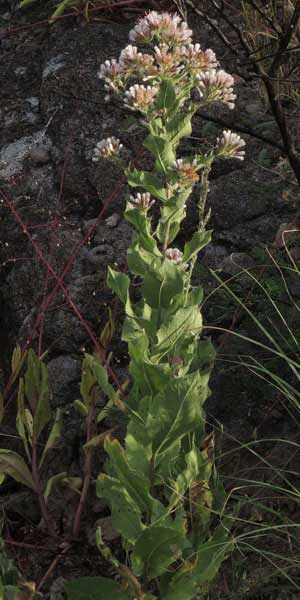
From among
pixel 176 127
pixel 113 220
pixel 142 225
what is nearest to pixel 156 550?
pixel 142 225

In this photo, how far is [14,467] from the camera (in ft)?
7.36

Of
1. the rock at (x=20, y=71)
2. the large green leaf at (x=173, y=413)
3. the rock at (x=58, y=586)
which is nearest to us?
the large green leaf at (x=173, y=413)

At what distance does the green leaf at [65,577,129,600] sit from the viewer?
5.93 feet

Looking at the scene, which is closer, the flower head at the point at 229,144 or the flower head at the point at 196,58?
the flower head at the point at 196,58

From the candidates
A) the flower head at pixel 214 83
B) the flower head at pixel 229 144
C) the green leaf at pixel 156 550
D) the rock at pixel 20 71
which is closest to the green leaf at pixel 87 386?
the green leaf at pixel 156 550

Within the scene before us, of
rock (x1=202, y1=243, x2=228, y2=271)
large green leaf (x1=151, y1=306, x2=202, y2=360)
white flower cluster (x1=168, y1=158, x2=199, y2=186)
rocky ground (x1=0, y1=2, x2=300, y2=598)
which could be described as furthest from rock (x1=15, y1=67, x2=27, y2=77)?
large green leaf (x1=151, y1=306, x2=202, y2=360)

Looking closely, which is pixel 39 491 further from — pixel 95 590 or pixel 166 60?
pixel 166 60

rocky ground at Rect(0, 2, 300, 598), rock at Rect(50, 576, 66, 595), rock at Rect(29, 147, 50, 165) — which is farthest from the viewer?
rock at Rect(29, 147, 50, 165)

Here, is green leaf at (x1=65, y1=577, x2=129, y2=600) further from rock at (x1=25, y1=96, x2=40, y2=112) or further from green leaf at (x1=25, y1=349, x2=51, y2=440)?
rock at (x1=25, y1=96, x2=40, y2=112)

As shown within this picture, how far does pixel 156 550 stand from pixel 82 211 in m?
1.55

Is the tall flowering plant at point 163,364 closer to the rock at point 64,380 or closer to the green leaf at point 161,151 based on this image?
the green leaf at point 161,151

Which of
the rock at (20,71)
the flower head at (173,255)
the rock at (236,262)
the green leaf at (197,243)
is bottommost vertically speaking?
the rock at (236,262)

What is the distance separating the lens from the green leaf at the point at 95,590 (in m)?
1.81

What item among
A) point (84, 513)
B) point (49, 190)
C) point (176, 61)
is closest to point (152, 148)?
point (176, 61)
